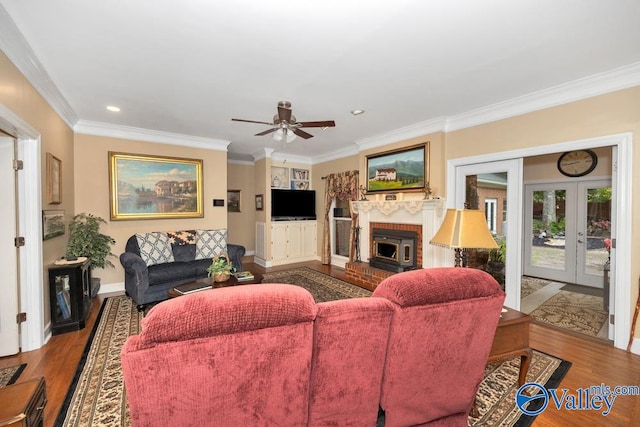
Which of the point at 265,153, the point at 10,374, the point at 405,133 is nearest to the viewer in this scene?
the point at 10,374

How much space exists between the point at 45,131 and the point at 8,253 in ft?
4.36

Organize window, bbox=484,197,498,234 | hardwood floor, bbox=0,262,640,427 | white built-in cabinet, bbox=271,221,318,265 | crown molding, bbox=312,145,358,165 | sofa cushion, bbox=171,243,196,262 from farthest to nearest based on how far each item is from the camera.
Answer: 1. white built-in cabinet, bbox=271,221,318,265
2. crown molding, bbox=312,145,358,165
3. sofa cushion, bbox=171,243,196,262
4. window, bbox=484,197,498,234
5. hardwood floor, bbox=0,262,640,427

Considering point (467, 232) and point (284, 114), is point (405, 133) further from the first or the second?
point (467, 232)

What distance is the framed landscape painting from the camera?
456cm

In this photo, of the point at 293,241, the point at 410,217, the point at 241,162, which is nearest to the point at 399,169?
the point at 410,217

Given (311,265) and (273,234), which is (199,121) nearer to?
(273,234)

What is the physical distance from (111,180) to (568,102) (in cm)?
623

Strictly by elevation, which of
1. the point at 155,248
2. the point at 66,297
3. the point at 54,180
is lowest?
the point at 66,297

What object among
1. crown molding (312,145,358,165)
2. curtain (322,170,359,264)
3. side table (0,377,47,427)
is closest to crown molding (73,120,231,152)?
crown molding (312,145,358,165)

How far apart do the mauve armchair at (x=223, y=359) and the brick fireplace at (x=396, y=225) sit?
144 inches

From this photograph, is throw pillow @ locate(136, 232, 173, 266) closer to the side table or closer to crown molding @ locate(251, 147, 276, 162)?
crown molding @ locate(251, 147, 276, 162)

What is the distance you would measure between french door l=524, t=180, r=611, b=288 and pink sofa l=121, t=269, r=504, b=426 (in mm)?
5024

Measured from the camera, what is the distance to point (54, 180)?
3.31 m

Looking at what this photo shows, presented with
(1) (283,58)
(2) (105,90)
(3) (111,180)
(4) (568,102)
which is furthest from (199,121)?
(4) (568,102)
